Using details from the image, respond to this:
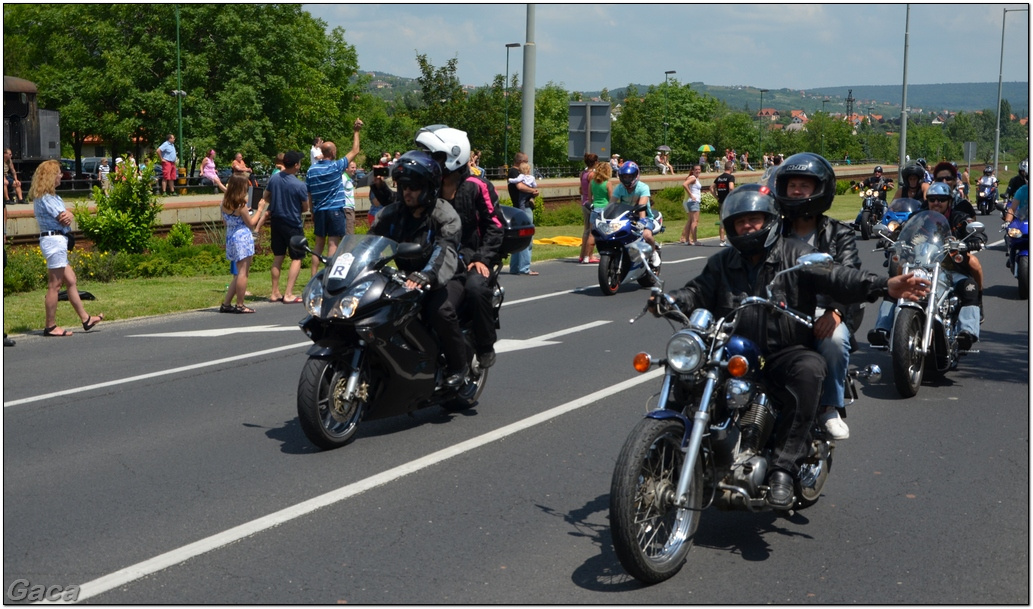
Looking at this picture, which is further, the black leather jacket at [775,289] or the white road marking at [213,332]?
the white road marking at [213,332]

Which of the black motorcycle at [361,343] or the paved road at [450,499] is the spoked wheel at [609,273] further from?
the black motorcycle at [361,343]

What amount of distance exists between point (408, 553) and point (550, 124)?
9171 centimetres

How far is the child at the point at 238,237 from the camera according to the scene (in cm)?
1345

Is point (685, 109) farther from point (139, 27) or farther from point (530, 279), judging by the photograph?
point (530, 279)

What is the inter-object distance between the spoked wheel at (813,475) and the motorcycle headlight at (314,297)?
117 inches

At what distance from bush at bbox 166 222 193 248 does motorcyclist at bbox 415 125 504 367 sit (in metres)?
12.7

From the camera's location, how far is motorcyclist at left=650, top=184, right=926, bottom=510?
5.28m

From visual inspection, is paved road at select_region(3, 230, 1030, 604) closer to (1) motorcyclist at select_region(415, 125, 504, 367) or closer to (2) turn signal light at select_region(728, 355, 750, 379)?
(1) motorcyclist at select_region(415, 125, 504, 367)

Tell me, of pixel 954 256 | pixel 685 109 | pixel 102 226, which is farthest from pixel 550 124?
pixel 954 256

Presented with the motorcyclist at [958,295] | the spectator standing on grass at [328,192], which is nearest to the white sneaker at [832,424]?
the motorcyclist at [958,295]

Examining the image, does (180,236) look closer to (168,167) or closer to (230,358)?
(230,358)

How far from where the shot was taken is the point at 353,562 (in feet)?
16.8

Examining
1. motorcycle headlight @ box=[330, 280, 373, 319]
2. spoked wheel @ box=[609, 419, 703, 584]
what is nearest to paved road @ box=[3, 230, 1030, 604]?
spoked wheel @ box=[609, 419, 703, 584]

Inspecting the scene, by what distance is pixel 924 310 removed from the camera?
9133mm
